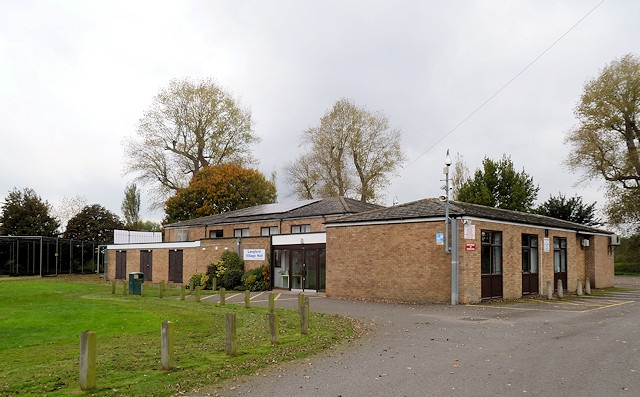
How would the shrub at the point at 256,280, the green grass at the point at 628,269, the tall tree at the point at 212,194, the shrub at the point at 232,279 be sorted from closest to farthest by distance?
1. the shrub at the point at 256,280
2. the shrub at the point at 232,279
3. the green grass at the point at 628,269
4. the tall tree at the point at 212,194

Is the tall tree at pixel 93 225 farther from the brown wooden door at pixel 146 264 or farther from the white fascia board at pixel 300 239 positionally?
the white fascia board at pixel 300 239

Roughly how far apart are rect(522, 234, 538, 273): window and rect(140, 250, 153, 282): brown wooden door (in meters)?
25.8

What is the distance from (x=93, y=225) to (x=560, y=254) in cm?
4342

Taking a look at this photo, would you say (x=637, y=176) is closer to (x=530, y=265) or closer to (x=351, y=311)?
(x=530, y=265)

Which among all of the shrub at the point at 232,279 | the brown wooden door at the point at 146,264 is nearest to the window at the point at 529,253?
the shrub at the point at 232,279

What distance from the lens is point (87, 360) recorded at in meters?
7.31

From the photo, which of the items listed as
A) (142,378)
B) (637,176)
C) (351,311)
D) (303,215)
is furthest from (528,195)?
(142,378)

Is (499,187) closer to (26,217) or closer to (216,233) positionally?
(216,233)

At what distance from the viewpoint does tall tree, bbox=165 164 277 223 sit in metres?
46.3

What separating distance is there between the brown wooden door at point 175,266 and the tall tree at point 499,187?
2579cm

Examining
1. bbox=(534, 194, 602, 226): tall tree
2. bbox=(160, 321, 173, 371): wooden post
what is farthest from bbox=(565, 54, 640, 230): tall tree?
bbox=(160, 321, 173, 371): wooden post

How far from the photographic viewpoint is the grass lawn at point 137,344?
787 cm

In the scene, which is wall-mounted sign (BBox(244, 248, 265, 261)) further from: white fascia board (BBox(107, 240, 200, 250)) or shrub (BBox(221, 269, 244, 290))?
white fascia board (BBox(107, 240, 200, 250))

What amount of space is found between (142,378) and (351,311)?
1009cm
